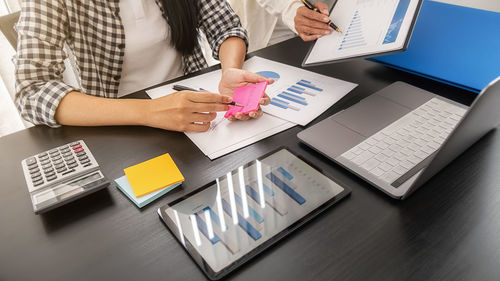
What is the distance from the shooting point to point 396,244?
0.43 metres

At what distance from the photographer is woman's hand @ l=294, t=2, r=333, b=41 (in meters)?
0.88

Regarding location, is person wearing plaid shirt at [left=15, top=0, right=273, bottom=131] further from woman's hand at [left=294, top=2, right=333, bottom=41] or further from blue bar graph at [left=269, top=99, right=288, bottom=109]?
woman's hand at [left=294, top=2, right=333, bottom=41]

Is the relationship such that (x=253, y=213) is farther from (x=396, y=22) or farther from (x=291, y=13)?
(x=291, y=13)

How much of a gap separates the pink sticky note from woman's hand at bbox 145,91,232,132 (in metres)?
0.02

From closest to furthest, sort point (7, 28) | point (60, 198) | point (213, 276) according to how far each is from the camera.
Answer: point (213, 276) → point (60, 198) → point (7, 28)

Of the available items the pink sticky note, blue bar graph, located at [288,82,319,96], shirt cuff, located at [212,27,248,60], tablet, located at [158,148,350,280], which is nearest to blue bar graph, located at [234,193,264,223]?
tablet, located at [158,148,350,280]

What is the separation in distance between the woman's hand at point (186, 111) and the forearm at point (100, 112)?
1.1 inches

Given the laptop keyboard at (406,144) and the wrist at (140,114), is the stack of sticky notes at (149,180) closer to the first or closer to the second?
the wrist at (140,114)

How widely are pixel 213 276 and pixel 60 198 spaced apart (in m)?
0.30

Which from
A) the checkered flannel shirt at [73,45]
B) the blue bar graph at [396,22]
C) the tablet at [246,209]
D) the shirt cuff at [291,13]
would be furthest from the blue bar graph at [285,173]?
the shirt cuff at [291,13]

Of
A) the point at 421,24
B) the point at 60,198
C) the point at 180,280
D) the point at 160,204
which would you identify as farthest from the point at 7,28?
the point at 421,24

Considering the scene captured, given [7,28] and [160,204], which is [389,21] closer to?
[160,204]

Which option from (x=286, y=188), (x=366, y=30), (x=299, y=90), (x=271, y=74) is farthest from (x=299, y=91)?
(x=286, y=188)

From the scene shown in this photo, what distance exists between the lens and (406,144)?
57 cm
